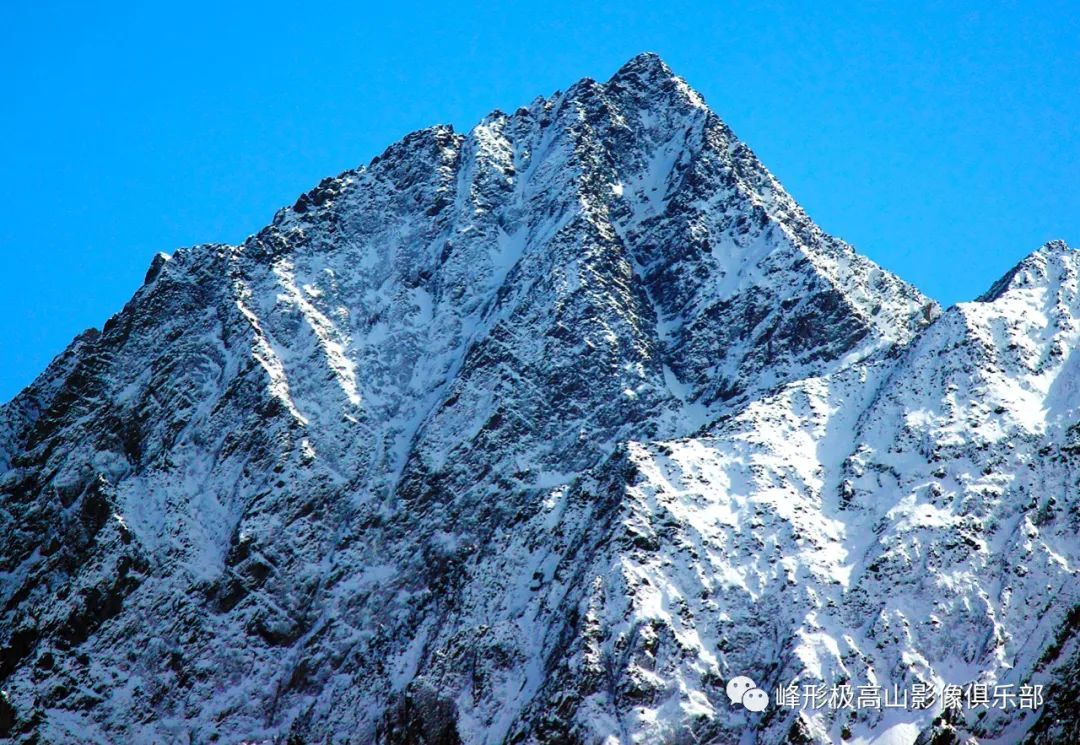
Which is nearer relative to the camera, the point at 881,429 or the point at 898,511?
the point at 898,511

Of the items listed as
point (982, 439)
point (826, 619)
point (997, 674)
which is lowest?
point (997, 674)

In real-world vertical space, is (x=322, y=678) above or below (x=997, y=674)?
above

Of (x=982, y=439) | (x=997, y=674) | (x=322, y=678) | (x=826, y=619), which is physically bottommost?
(x=997, y=674)

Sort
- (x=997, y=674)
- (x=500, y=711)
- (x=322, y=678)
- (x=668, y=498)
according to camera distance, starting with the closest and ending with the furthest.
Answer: (x=997, y=674) → (x=500, y=711) → (x=668, y=498) → (x=322, y=678)

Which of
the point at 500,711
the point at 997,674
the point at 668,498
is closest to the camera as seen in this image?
the point at 997,674

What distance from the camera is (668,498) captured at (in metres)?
178

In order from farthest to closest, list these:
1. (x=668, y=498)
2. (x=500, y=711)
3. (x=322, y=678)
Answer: (x=322, y=678) < (x=668, y=498) < (x=500, y=711)

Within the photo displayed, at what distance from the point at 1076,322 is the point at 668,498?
179 ft

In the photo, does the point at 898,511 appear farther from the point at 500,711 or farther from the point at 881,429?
the point at 500,711

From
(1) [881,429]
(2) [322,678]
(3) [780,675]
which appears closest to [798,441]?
(1) [881,429]

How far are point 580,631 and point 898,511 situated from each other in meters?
36.9

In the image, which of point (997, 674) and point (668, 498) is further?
point (668, 498)

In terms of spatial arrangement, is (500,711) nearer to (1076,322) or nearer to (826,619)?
(826,619)

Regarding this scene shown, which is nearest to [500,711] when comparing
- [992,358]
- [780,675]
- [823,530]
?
[780,675]
